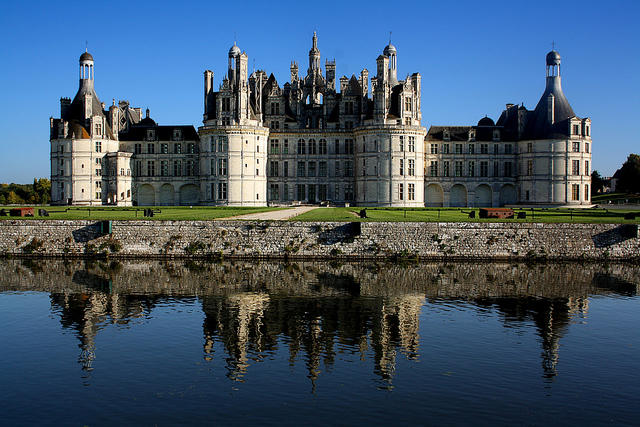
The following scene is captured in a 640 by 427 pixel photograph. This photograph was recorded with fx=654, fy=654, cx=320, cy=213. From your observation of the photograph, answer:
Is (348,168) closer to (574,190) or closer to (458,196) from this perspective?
(458,196)

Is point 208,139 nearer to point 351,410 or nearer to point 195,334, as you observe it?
point 195,334

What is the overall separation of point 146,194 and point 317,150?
22.3 metres

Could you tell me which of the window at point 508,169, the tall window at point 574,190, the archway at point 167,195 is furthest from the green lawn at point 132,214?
the tall window at point 574,190

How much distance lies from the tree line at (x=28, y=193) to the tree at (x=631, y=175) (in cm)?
9189

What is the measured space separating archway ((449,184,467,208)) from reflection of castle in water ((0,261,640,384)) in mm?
40699

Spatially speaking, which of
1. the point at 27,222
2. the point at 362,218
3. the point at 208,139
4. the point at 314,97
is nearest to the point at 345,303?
the point at 362,218

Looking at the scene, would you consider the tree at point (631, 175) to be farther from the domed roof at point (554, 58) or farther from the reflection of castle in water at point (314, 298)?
the reflection of castle in water at point (314, 298)

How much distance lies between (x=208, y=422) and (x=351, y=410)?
3.39 meters

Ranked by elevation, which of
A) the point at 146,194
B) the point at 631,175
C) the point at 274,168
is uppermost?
the point at 631,175

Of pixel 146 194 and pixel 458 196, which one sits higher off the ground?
pixel 146 194

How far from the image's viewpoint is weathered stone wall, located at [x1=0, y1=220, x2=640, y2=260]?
1654 inches

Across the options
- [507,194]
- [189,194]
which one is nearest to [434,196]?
[507,194]

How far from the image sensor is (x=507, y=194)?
263 feet

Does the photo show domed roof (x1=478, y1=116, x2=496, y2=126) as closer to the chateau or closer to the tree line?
the chateau
